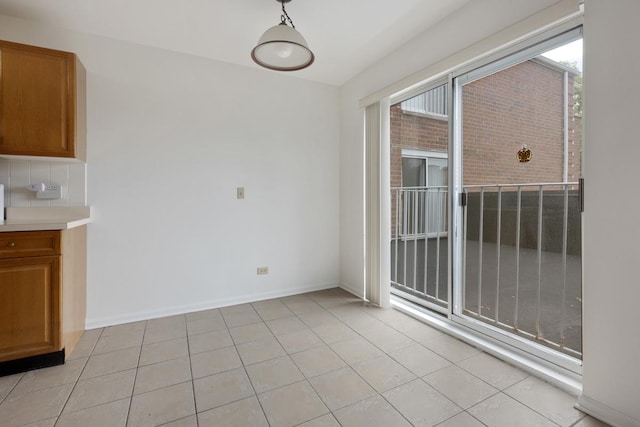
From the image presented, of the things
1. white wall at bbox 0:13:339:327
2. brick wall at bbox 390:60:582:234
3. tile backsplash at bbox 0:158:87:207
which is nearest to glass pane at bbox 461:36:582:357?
brick wall at bbox 390:60:582:234

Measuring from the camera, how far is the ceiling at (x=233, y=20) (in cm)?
208

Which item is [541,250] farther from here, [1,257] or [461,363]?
[1,257]

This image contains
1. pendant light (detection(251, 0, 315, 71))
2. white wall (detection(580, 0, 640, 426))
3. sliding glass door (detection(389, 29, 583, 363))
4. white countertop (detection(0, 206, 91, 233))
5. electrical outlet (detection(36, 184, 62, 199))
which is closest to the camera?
white wall (detection(580, 0, 640, 426))

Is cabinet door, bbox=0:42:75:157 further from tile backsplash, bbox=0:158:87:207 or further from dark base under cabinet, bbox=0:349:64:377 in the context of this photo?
dark base under cabinet, bbox=0:349:64:377

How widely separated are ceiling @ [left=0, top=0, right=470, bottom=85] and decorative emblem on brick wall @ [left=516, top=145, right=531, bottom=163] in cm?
113

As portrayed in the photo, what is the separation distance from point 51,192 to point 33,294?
87 centimetres

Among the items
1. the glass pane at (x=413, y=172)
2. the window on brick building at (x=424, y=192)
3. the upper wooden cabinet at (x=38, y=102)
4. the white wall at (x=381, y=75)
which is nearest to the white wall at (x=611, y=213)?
the white wall at (x=381, y=75)

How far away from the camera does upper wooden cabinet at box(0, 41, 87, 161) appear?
2012 millimetres

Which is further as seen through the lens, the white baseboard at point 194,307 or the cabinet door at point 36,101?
the white baseboard at point 194,307

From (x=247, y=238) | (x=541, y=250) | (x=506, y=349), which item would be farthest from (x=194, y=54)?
Answer: (x=506, y=349)

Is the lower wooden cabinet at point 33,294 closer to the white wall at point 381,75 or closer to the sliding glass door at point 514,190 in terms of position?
the white wall at point 381,75

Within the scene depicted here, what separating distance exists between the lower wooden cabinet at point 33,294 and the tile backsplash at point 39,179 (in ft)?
1.91

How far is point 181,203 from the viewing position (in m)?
2.80

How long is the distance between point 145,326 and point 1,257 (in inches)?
44.2
